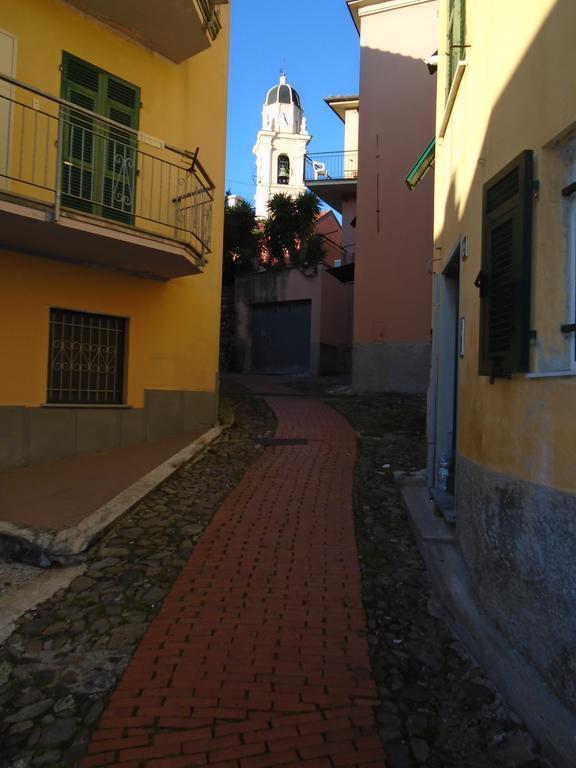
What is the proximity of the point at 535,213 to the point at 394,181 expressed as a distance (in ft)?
41.9

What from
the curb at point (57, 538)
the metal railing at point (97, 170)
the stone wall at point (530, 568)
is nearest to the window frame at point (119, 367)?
the metal railing at point (97, 170)

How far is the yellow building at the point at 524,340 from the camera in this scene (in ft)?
9.34

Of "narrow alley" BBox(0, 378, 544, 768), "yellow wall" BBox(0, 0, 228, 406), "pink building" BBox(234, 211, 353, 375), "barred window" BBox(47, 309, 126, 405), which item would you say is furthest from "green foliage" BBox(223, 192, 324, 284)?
"narrow alley" BBox(0, 378, 544, 768)

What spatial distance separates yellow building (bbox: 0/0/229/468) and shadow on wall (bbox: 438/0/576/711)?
193 inches

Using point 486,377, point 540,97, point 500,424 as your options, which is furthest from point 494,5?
point 500,424

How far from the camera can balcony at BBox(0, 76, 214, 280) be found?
677cm

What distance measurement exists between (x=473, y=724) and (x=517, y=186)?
111 inches

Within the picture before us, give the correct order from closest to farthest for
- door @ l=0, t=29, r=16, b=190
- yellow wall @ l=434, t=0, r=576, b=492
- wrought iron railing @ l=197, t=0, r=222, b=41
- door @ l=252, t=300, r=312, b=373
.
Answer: yellow wall @ l=434, t=0, r=576, b=492
door @ l=0, t=29, r=16, b=190
wrought iron railing @ l=197, t=0, r=222, b=41
door @ l=252, t=300, r=312, b=373

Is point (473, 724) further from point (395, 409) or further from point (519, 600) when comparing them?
point (395, 409)

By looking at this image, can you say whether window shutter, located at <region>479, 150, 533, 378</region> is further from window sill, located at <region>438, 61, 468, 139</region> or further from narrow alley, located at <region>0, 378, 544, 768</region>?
window sill, located at <region>438, 61, 468, 139</region>

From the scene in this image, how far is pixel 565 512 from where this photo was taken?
2744mm

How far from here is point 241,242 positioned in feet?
69.7

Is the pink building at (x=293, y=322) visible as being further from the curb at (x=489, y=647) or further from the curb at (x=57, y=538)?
the curb at (x=489, y=647)

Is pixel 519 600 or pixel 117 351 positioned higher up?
pixel 117 351
